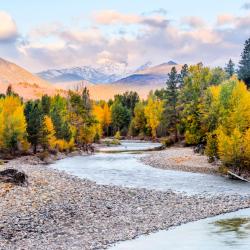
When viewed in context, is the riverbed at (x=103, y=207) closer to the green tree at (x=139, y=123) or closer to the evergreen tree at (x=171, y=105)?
Result: the evergreen tree at (x=171, y=105)

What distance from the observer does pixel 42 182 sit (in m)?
A: 49.3

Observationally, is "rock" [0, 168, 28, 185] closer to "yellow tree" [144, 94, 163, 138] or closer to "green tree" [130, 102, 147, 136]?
"yellow tree" [144, 94, 163, 138]

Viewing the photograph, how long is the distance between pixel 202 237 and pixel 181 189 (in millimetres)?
19469

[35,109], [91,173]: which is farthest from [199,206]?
[35,109]

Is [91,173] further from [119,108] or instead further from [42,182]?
[119,108]

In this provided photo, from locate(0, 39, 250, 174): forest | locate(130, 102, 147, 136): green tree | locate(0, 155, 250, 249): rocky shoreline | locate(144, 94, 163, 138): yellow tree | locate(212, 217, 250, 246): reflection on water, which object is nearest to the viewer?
locate(0, 155, 250, 249): rocky shoreline

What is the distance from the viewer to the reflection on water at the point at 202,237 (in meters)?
30.6

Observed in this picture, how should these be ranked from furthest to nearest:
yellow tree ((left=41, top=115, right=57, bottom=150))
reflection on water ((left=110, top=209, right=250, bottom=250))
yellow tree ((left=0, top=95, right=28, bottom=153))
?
yellow tree ((left=41, top=115, right=57, bottom=150))
yellow tree ((left=0, top=95, right=28, bottom=153))
reflection on water ((left=110, top=209, right=250, bottom=250))

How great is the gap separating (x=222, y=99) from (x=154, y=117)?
238 feet

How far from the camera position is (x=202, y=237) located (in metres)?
33.4

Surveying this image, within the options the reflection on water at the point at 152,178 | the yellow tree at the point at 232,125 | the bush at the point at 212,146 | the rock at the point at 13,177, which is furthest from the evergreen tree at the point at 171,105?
the rock at the point at 13,177

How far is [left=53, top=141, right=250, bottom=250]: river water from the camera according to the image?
1236 inches

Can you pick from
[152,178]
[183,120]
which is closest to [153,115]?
[183,120]

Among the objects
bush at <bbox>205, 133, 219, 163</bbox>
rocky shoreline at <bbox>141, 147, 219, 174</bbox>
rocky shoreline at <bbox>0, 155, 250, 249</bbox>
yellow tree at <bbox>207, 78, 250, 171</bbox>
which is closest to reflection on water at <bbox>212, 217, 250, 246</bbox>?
rocky shoreline at <bbox>0, 155, 250, 249</bbox>
